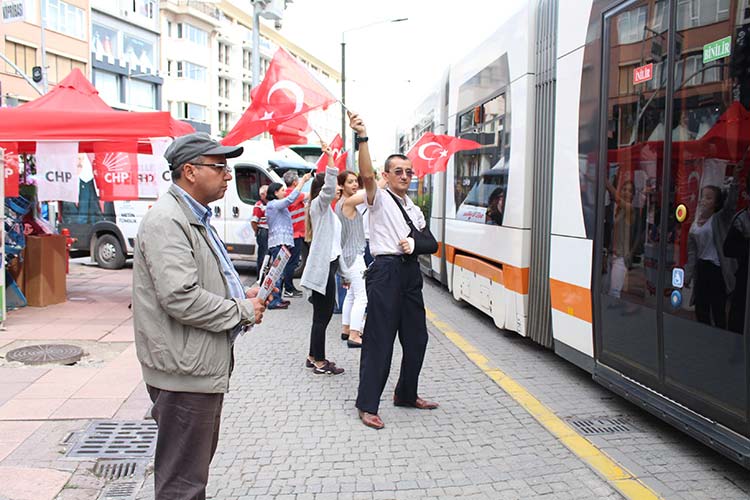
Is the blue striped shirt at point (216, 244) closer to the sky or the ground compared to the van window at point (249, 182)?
closer to the ground

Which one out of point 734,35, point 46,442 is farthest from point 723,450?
point 46,442

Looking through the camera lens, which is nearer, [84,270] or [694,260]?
[694,260]

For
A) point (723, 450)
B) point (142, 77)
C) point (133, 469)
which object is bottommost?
point (133, 469)

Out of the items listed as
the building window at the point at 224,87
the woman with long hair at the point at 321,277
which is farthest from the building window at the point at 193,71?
the woman with long hair at the point at 321,277

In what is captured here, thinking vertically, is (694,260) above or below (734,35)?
below

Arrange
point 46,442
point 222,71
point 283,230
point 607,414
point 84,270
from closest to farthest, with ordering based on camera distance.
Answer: point 46,442, point 607,414, point 283,230, point 84,270, point 222,71

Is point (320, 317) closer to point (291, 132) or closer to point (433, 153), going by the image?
point (291, 132)

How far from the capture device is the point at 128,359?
6691 mm

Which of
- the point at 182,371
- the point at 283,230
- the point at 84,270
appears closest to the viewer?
the point at 182,371

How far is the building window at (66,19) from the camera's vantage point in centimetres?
3962

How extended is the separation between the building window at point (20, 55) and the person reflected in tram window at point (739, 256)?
39504 millimetres

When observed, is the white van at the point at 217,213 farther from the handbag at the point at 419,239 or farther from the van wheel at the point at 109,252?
the handbag at the point at 419,239

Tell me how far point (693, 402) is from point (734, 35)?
212 centimetres

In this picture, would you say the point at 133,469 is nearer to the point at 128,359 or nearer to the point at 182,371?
the point at 182,371
